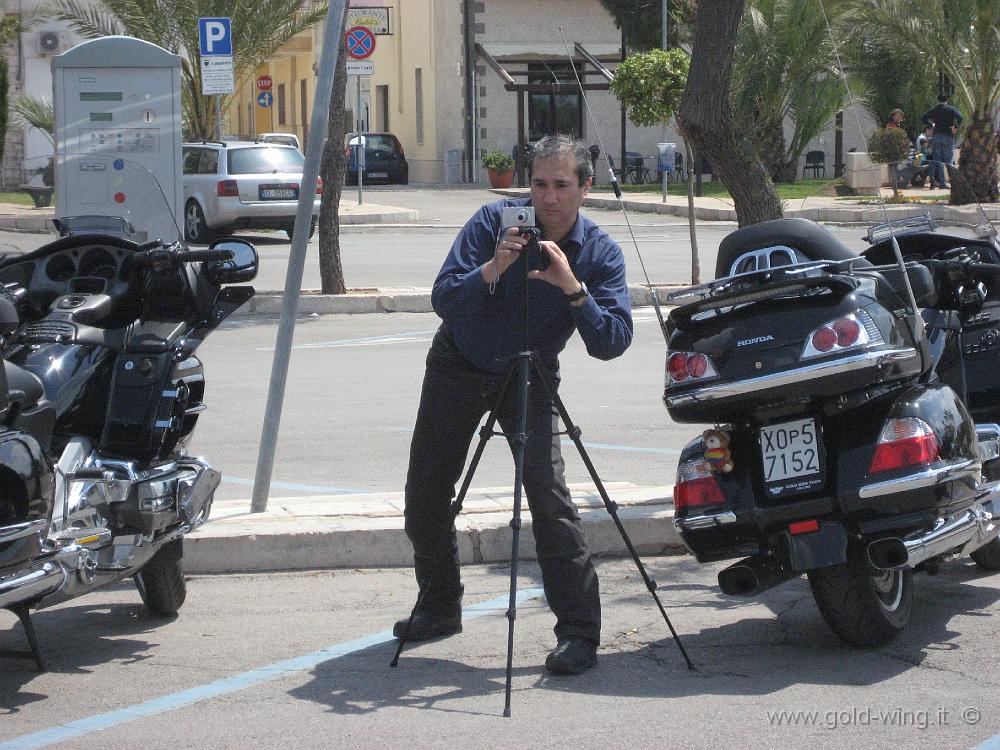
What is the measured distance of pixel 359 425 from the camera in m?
9.55

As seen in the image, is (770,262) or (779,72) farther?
(779,72)

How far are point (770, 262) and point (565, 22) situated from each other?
132ft

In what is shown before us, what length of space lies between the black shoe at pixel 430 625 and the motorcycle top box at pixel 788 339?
112 cm

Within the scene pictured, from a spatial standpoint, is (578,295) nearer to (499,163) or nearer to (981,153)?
(981,153)

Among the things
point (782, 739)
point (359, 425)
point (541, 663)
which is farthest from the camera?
point (359, 425)

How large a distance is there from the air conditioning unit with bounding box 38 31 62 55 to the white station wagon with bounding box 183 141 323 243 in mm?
15775

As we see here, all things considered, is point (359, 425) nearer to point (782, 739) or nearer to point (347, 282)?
point (782, 739)

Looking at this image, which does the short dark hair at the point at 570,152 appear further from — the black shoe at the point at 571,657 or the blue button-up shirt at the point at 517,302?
the black shoe at the point at 571,657

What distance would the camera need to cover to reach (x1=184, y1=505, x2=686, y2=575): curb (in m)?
6.25

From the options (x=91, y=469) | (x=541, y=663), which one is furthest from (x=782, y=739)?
(x=91, y=469)

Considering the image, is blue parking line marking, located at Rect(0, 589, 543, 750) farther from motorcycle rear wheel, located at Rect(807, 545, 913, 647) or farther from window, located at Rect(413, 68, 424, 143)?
window, located at Rect(413, 68, 424, 143)

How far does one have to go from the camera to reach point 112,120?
1647 cm

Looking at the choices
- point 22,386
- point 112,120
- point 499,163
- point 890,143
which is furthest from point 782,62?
point 22,386

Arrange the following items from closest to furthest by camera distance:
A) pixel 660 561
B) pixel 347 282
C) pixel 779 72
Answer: pixel 660 561 → pixel 347 282 → pixel 779 72
